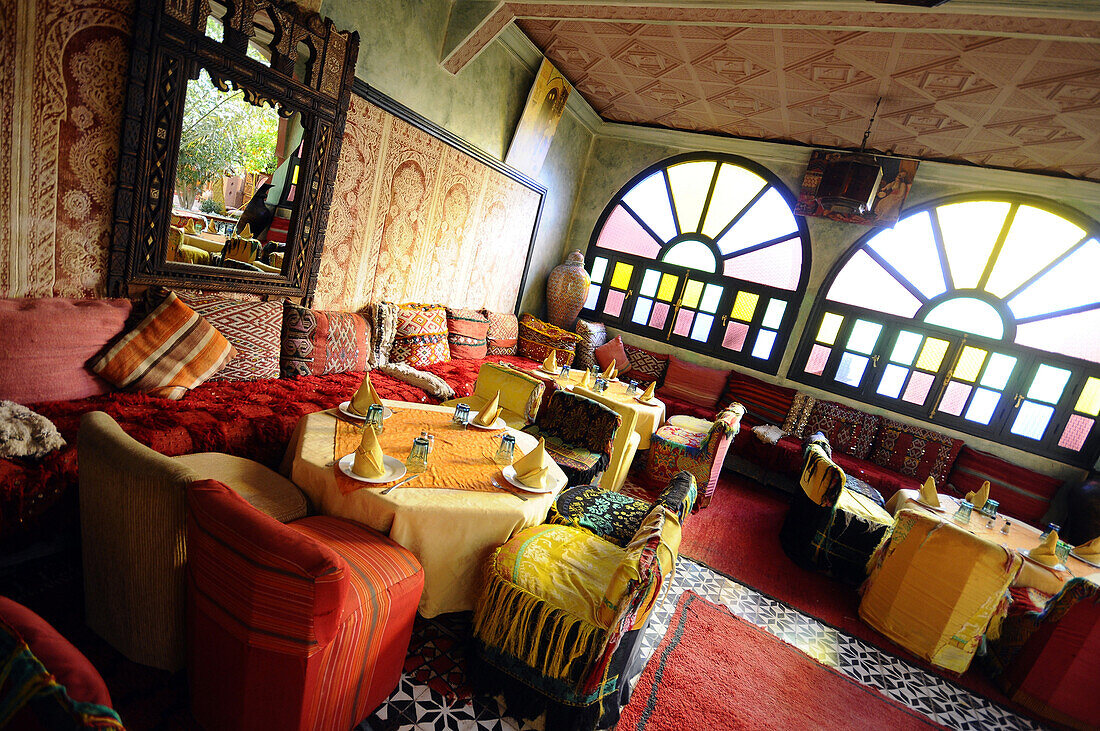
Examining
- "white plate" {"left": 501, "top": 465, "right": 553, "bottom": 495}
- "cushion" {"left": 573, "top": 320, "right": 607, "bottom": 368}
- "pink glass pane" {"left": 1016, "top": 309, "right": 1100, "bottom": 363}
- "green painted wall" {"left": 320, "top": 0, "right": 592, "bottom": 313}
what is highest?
"green painted wall" {"left": 320, "top": 0, "right": 592, "bottom": 313}

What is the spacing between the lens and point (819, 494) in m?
3.14

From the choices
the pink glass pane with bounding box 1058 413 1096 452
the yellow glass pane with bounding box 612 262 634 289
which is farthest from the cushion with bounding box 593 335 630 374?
the pink glass pane with bounding box 1058 413 1096 452

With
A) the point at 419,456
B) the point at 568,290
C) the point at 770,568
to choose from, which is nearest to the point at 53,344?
the point at 419,456

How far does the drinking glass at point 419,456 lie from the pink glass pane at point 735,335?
4578mm

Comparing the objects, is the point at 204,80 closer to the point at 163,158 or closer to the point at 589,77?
the point at 163,158

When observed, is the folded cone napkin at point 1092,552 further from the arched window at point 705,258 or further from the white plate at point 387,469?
the white plate at point 387,469

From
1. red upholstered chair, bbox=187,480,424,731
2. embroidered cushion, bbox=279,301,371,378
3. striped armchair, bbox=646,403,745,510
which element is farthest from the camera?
striped armchair, bbox=646,403,745,510

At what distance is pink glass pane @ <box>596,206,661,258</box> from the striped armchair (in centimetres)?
259

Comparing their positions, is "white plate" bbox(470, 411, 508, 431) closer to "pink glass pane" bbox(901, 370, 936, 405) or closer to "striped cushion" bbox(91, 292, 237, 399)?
"striped cushion" bbox(91, 292, 237, 399)

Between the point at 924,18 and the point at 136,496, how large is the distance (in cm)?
388

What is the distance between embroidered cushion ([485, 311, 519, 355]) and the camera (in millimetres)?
5035

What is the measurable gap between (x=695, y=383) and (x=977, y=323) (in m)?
2.69

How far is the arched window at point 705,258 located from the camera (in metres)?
5.33

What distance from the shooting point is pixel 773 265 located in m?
5.37
